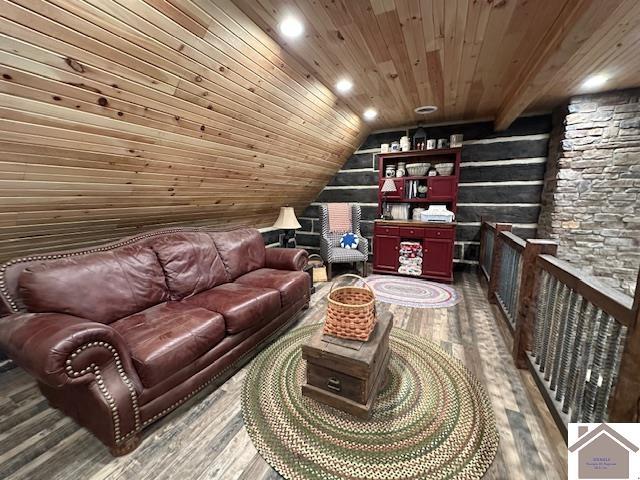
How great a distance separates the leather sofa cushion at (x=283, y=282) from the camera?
2.29 meters

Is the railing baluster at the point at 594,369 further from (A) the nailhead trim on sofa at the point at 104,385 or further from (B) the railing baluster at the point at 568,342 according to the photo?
(A) the nailhead trim on sofa at the point at 104,385

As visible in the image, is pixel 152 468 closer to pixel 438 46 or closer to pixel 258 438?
pixel 258 438

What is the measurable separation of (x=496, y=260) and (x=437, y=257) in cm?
86

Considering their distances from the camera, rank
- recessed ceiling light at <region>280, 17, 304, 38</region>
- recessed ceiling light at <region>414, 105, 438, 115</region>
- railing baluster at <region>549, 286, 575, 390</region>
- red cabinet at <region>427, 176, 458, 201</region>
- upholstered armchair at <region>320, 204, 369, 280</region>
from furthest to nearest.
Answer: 1. upholstered armchair at <region>320, 204, 369, 280</region>
2. red cabinet at <region>427, 176, 458, 201</region>
3. recessed ceiling light at <region>414, 105, 438, 115</region>
4. recessed ceiling light at <region>280, 17, 304, 38</region>
5. railing baluster at <region>549, 286, 575, 390</region>

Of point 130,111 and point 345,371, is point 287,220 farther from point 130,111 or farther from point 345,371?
point 345,371

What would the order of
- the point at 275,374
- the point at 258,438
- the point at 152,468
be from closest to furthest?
the point at 152,468, the point at 258,438, the point at 275,374

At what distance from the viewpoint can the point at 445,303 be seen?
9.66ft

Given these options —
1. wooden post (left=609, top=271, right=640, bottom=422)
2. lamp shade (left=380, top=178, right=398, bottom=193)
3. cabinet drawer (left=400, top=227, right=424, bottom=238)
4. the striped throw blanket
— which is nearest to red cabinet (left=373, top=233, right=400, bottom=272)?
cabinet drawer (left=400, top=227, right=424, bottom=238)

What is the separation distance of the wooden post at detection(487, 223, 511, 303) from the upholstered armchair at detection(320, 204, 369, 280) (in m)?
1.54

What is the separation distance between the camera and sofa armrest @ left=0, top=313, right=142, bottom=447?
1.07m

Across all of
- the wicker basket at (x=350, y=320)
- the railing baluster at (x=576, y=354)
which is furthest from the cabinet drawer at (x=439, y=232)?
the wicker basket at (x=350, y=320)

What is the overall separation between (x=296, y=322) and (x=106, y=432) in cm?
157

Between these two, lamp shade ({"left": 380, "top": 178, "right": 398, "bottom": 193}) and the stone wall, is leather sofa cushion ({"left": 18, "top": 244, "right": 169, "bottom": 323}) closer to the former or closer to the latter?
lamp shade ({"left": 380, "top": 178, "right": 398, "bottom": 193})

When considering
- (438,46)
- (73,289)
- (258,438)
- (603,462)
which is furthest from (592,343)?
(73,289)
